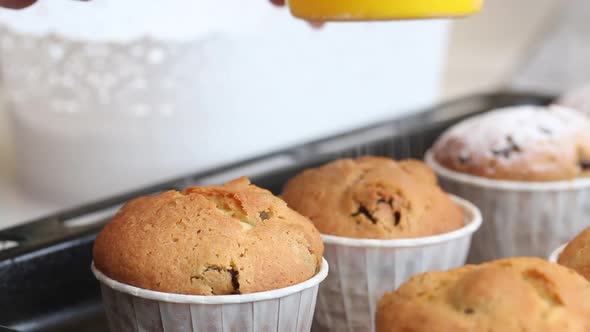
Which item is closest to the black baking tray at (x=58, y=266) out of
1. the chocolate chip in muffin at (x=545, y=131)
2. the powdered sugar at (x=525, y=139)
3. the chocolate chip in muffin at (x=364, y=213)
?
the chocolate chip in muffin at (x=364, y=213)

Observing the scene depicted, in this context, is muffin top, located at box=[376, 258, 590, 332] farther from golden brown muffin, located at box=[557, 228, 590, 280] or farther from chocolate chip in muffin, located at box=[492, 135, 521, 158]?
chocolate chip in muffin, located at box=[492, 135, 521, 158]

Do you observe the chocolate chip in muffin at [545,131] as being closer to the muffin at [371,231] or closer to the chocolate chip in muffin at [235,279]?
the muffin at [371,231]

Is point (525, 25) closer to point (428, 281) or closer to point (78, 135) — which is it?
point (78, 135)

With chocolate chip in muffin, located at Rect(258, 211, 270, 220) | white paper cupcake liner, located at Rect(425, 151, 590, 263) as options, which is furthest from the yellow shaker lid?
white paper cupcake liner, located at Rect(425, 151, 590, 263)

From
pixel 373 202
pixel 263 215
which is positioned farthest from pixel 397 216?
pixel 263 215

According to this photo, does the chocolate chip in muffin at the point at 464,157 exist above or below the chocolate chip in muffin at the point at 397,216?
below

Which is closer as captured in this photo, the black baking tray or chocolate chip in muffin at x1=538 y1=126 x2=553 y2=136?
the black baking tray
